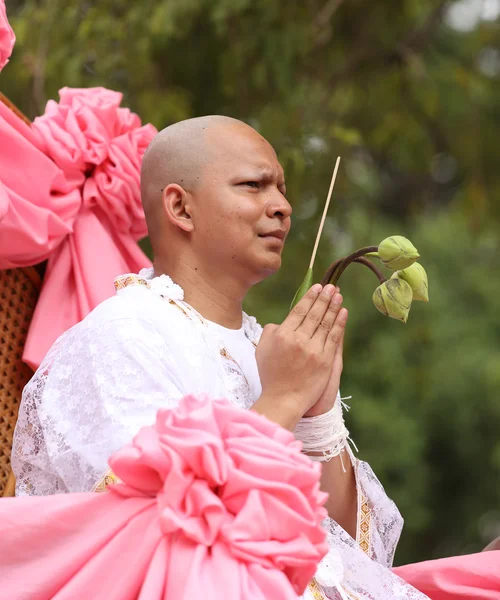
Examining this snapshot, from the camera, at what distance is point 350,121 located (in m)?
6.04

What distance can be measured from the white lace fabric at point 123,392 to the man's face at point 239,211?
0.14 metres

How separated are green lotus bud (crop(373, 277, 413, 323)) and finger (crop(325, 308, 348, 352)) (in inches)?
3.6

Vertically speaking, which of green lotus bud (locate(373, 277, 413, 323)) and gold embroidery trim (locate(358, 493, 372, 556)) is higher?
green lotus bud (locate(373, 277, 413, 323))

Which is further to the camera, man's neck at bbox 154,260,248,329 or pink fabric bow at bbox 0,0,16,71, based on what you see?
pink fabric bow at bbox 0,0,16,71

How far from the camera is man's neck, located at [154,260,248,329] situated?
2.54 m

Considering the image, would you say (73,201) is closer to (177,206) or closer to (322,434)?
(177,206)

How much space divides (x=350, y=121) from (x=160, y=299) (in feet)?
12.4

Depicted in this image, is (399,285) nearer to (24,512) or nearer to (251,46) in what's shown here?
(24,512)

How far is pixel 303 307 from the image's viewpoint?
2.33 meters

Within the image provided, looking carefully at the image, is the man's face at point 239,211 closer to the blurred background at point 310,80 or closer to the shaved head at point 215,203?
the shaved head at point 215,203

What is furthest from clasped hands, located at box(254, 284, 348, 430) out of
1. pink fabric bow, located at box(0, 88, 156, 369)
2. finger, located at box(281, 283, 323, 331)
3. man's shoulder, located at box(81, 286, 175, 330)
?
pink fabric bow, located at box(0, 88, 156, 369)

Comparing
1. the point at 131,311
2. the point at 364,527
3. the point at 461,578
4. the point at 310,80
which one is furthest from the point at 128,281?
the point at 310,80

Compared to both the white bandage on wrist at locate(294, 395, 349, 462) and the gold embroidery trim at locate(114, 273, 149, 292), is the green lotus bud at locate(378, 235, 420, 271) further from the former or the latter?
the gold embroidery trim at locate(114, 273, 149, 292)

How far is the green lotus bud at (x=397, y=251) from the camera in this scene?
90.4 inches
